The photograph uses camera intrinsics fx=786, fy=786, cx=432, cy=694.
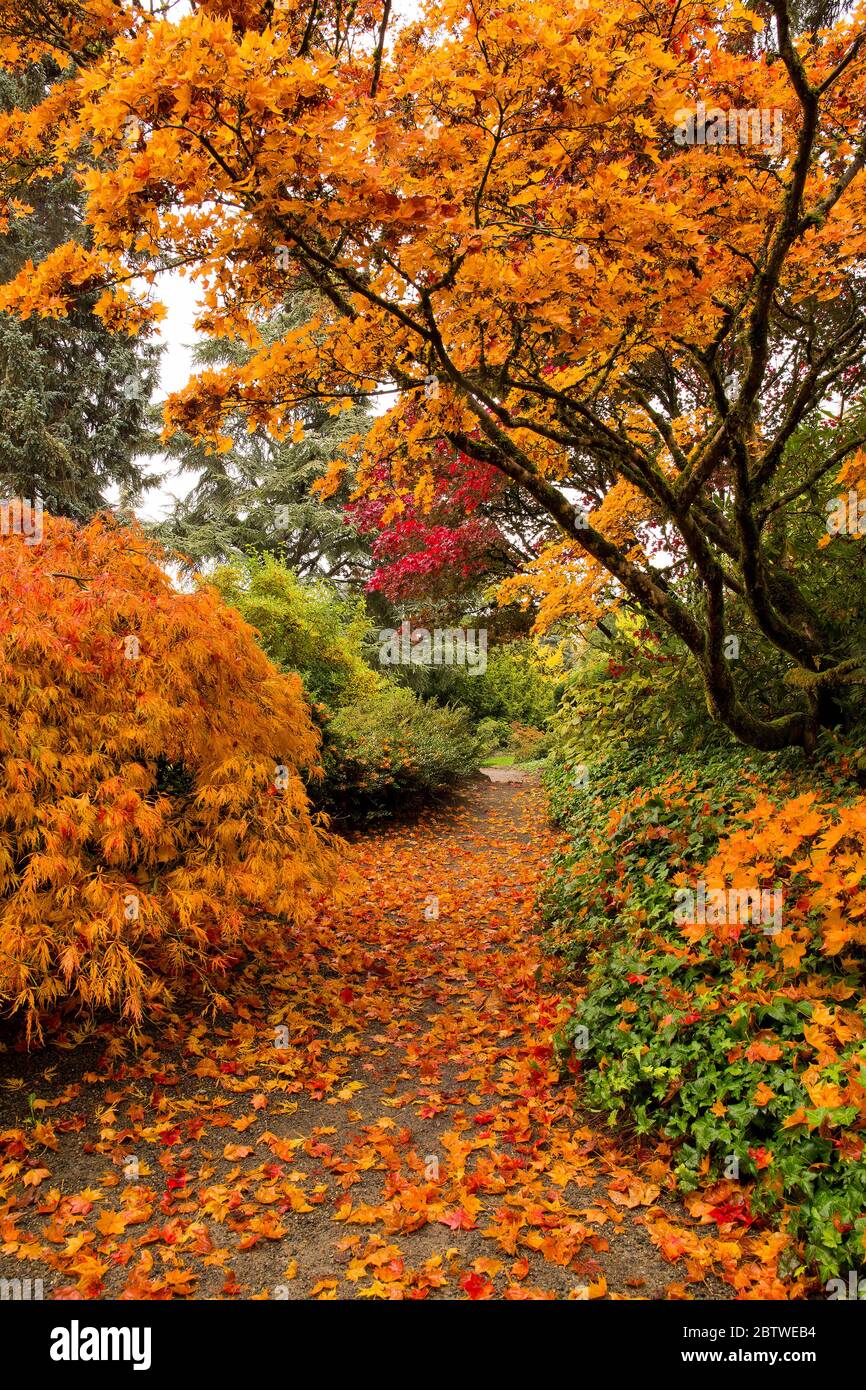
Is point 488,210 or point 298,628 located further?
point 298,628

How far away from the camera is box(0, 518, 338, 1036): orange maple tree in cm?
330

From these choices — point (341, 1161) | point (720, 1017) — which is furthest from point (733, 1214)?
point (341, 1161)

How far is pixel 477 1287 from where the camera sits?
2330mm

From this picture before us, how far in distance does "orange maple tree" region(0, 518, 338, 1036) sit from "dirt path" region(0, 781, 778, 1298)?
422 millimetres

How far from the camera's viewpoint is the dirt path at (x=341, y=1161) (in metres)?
2.44

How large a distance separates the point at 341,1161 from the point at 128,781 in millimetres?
1852

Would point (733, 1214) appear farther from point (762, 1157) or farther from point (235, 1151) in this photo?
point (235, 1151)

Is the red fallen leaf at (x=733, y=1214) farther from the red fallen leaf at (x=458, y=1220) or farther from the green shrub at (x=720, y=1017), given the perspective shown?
the red fallen leaf at (x=458, y=1220)

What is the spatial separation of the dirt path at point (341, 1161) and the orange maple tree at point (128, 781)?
0.42 meters

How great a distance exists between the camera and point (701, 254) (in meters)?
3.38

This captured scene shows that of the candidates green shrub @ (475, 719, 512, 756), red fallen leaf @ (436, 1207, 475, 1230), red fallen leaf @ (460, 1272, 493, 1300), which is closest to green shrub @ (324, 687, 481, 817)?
green shrub @ (475, 719, 512, 756)
